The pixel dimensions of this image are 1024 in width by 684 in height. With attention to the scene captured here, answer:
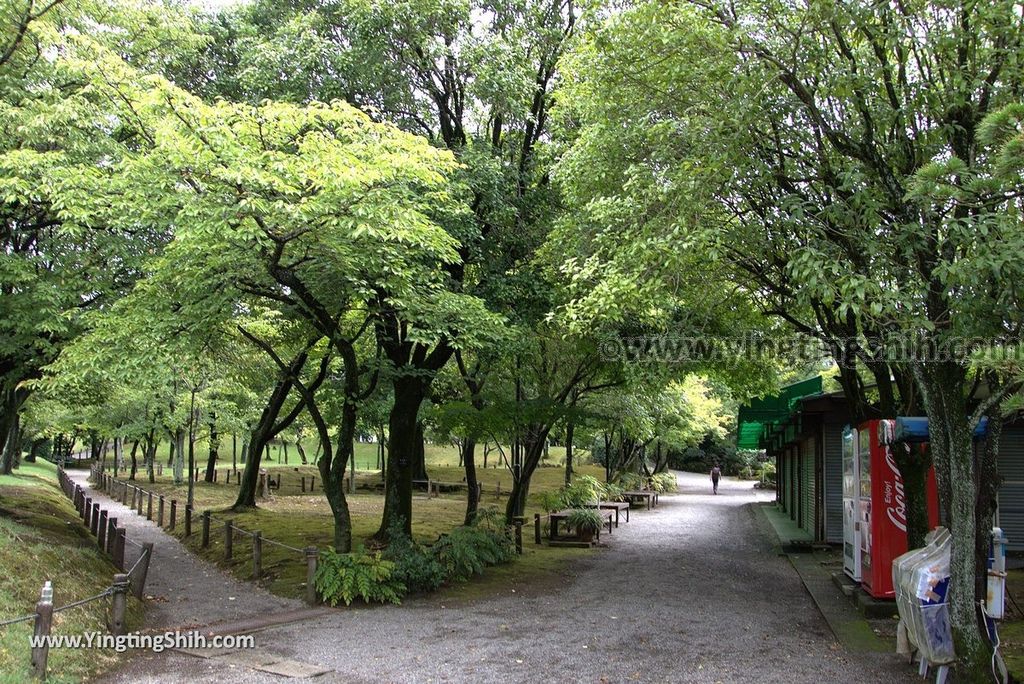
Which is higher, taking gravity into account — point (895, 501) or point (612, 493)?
point (895, 501)

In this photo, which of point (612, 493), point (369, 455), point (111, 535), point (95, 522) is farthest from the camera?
point (369, 455)

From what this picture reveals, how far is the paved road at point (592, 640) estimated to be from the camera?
286 inches

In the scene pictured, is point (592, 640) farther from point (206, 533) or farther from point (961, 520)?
point (206, 533)

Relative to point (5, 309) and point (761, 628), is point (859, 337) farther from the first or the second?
point (5, 309)

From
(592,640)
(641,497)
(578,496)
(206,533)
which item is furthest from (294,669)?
(641,497)

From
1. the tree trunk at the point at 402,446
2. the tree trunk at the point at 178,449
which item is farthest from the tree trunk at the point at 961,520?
the tree trunk at the point at 178,449

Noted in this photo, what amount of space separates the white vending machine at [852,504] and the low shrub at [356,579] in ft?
21.7

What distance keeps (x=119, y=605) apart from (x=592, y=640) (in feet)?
17.5

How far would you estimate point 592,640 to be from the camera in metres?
8.58

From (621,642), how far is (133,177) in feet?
25.2

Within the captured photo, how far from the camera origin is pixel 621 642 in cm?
850

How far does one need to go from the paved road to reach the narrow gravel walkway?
5.19 feet

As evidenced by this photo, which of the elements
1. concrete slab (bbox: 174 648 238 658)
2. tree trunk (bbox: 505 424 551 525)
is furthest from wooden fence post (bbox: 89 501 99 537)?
concrete slab (bbox: 174 648 238 658)
